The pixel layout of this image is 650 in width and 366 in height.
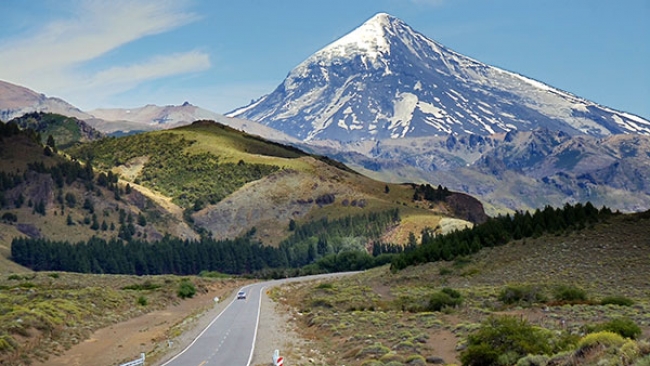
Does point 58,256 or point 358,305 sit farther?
point 58,256

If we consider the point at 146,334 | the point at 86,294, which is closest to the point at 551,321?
the point at 146,334

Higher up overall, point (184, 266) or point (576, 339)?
point (576, 339)

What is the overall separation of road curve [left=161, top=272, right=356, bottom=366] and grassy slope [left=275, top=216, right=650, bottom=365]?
425 cm

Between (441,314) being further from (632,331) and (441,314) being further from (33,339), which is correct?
(33,339)

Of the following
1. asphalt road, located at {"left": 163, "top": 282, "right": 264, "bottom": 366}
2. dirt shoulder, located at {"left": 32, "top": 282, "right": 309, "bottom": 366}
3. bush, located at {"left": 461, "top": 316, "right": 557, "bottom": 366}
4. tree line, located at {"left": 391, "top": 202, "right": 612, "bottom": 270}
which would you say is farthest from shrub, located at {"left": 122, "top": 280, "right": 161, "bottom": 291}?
bush, located at {"left": 461, "top": 316, "right": 557, "bottom": 366}

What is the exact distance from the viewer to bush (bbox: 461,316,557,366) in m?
29.1

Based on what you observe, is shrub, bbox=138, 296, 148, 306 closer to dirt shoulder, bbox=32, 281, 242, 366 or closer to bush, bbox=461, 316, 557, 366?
dirt shoulder, bbox=32, 281, 242, 366

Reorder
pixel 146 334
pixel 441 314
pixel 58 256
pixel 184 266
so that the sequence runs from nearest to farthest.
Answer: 1. pixel 441 314
2. pixel 146 334
3. pixel 58 256
4. pixel 184 266

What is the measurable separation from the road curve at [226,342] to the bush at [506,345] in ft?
41.4

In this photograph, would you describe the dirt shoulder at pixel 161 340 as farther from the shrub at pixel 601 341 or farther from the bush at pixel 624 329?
the shrub at pixel 601 341

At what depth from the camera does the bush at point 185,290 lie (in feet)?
306

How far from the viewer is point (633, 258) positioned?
71.4 metres

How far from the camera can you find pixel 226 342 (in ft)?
154

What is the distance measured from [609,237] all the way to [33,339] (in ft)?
197
